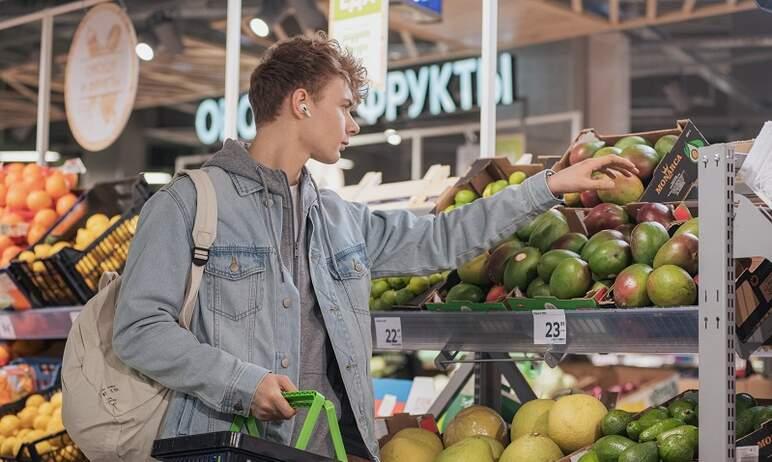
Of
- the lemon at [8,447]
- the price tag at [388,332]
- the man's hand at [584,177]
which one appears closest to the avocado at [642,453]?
the man's hand at [584,177]

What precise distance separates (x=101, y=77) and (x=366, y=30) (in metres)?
1.90

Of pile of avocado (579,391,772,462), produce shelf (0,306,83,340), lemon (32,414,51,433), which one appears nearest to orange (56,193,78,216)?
produce shelf (0,306,83,340)

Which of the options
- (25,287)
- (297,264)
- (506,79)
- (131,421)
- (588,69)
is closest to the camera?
(131,421)

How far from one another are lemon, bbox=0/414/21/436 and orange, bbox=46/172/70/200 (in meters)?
1.18

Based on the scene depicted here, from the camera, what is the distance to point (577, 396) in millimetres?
2664

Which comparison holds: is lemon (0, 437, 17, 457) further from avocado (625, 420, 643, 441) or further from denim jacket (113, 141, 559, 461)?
avocado (625, 420, 643, 441)

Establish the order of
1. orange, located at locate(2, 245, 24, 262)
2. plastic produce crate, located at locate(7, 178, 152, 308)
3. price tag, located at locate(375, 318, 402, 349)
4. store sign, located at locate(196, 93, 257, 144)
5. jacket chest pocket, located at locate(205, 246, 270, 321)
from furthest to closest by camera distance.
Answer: store sign, located at locate(196, 93, 257, 144) < orange, located at locate(2, 245, 24, 262) < plastic produce crate, located at locate(7, 178, 152, 308) < price tag, located at locate(375, 318, 402, 349) < jacket chest pocket, located at locate(205, 246, 270, 321)

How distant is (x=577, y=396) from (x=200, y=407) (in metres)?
0.94

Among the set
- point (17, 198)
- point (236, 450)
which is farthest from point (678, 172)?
point (17, 198)

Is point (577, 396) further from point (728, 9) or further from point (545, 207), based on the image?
point (728, 9)

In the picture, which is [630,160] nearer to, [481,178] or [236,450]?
[481,178]

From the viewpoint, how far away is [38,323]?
171 inches

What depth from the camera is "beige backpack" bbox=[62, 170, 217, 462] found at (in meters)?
2.33

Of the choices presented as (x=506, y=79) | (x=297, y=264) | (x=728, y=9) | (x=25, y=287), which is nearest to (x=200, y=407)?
(x=297, y=264)
